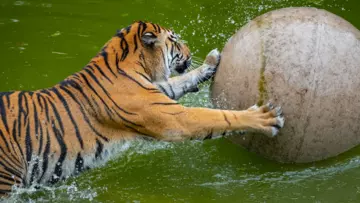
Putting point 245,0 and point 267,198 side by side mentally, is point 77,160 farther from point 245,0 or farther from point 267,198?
point 245,0

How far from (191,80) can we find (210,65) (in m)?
0.24

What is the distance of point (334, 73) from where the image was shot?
472 cm

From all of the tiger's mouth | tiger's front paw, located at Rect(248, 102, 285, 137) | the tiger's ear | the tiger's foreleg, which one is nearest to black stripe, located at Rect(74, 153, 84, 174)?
the tiger's foreleg

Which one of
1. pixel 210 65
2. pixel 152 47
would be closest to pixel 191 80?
pixel 210 65

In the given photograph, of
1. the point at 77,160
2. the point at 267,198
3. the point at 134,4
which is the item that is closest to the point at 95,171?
the point at 77,160

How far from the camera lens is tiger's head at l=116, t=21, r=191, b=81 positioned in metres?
5.16

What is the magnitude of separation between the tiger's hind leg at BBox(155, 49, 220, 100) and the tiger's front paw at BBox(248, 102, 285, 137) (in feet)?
2.13

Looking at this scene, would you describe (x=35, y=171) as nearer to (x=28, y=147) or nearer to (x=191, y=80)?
(x=28, y=147)

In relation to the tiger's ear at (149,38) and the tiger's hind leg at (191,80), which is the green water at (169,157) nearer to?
the tiger's hind leg at (191,80)

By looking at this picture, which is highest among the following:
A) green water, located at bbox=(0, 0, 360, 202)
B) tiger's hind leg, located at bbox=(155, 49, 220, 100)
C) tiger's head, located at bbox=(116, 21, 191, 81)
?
tiger's head, located at bbox=(116, 21, 191, 81)

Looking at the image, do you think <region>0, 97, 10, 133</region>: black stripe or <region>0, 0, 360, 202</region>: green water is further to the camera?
<region>0, 0, 360, 202</region>: green water

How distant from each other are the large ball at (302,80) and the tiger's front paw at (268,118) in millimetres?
46

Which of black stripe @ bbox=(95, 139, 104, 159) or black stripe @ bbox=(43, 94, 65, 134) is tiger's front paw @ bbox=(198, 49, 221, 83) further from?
black stripe @ bbox=(43, 94, 65, 134)

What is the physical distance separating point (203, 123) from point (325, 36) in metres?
1.03
